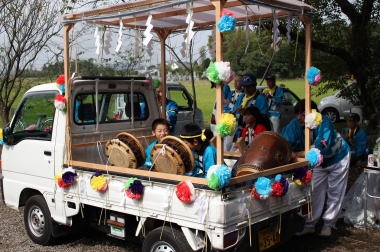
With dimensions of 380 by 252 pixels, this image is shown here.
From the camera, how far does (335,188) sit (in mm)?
5277

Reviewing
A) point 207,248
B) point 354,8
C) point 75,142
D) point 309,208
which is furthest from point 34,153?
point 354,8

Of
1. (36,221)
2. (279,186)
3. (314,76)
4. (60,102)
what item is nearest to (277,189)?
(279,186)

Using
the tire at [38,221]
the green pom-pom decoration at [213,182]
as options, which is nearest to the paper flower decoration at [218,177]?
the green pom-pom decoration at [213,182]

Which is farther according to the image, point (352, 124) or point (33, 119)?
point (352, 124)

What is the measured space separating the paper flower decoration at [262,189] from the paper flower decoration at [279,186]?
0.12m

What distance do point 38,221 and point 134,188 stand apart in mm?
1963

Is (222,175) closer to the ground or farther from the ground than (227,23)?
closer to the ground

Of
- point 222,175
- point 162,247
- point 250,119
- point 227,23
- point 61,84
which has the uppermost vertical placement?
point 227,23

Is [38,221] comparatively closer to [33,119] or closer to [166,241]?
[33,119]

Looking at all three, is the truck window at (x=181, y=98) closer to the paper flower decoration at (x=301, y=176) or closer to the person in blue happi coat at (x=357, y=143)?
the person in blue happi coat at (x=357, y=143)

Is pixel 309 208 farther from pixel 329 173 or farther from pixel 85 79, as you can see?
pixel 85 79

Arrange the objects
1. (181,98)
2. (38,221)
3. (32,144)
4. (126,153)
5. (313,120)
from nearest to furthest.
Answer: (126,153), (313,120), (32,144), (38,221), (181,98)

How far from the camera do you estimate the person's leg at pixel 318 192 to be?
5.20m

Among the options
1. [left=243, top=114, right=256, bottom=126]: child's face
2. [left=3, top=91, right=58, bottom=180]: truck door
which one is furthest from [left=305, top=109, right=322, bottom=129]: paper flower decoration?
[left=3, top=91, right=58, bottom=180]: truck door
